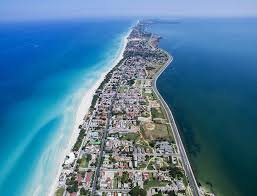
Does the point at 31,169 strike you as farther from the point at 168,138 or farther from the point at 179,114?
the point at 179,114

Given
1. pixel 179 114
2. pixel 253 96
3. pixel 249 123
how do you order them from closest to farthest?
1. pixel 249 123
2. pixel 179 114
3. pixel 253 96

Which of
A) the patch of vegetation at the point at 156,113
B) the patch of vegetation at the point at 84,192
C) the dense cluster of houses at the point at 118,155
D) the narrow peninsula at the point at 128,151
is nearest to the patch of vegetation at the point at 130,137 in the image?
the dense cluster of houses at the point at 118,155

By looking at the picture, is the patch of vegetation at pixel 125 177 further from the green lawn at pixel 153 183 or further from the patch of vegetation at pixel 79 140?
the patch of vegetation at pixel 79 140

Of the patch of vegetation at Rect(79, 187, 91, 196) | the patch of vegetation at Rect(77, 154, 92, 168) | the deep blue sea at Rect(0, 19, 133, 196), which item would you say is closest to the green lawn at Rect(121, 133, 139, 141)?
the patch of vegetation at Rect(77, 154, 92, 168)

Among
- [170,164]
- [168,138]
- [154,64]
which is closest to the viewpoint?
[170,164]

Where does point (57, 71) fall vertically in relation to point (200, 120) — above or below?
above

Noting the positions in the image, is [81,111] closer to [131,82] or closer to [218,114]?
[131,82]

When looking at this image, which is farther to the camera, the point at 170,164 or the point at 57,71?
the point at 57,71

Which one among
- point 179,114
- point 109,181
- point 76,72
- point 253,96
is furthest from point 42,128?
point 253,96
